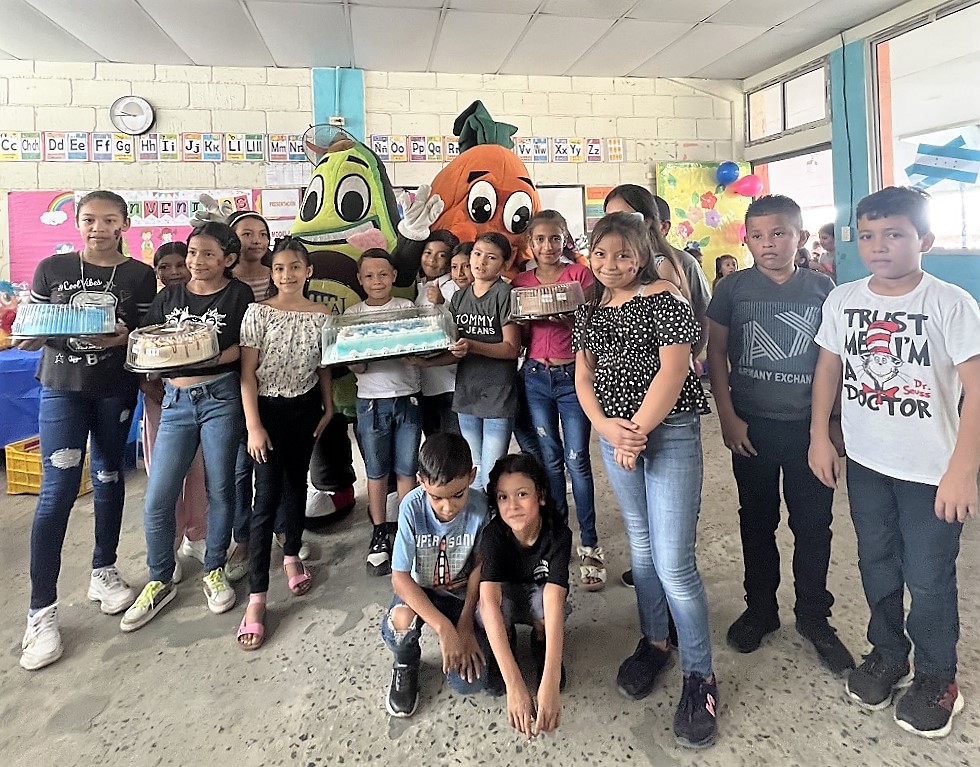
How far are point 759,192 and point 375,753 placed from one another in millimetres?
4872

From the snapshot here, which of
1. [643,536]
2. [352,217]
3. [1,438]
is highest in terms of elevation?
[352,217]

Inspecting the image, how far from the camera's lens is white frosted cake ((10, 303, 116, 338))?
155cm

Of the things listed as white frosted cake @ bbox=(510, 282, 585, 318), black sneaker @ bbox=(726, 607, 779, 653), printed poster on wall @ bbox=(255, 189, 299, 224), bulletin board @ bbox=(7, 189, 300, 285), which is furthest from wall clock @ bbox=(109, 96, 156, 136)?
black sneaker @ bbox=(726, 607, 779, 653)

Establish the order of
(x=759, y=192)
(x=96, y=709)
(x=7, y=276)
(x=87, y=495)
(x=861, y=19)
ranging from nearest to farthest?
(x=96, y=709)
(x=87, y=495)
(x=861, y=19)
(x=7, y=276)
(x=759, y=192)

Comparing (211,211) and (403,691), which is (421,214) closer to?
(211,211)

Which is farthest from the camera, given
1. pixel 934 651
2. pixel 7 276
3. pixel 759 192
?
pixel 759 192

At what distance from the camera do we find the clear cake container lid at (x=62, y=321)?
155 centimetres

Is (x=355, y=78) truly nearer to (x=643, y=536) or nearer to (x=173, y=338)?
(x=173, y=338)

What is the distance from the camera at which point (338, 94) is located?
4336mm

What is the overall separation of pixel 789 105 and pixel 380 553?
4474 millimetres

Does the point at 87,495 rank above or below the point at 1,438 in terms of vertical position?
below

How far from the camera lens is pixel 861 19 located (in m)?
3.89

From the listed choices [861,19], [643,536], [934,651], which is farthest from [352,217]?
[861,19]

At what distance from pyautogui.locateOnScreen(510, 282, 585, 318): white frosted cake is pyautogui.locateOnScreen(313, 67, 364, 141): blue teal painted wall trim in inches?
125
